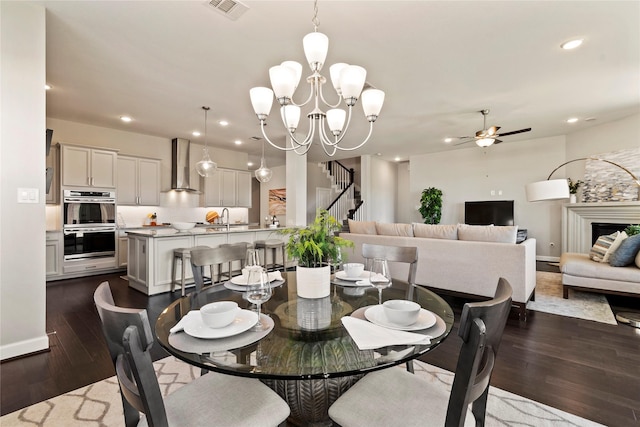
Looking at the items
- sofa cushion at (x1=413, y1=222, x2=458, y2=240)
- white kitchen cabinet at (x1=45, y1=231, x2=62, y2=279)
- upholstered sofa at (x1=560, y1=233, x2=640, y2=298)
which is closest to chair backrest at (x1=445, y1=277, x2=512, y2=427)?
sofa cushion at (x1=413, y1=222, x2=458, y2=240)

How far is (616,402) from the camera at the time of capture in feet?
5.80

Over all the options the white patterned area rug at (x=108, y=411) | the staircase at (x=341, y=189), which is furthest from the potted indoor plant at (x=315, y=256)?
the staircase at (x=341, y=189)

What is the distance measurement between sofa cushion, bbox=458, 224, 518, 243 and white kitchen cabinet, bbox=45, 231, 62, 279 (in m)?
6.20

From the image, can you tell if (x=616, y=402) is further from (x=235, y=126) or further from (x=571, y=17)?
(x=235, y=126)

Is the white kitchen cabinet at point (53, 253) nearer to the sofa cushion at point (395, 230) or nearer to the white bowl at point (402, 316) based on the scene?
the sofa cushion at point (395, 230)

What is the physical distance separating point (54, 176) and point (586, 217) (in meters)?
10.2

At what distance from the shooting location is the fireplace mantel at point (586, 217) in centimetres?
534

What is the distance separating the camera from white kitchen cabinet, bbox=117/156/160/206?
569 centimetres

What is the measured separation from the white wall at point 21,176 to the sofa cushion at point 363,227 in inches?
142

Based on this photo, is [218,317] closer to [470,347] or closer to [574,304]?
[470,347]

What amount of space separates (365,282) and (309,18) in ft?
7.40

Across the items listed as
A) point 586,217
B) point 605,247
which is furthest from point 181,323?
point 586,217

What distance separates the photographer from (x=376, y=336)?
1037mm

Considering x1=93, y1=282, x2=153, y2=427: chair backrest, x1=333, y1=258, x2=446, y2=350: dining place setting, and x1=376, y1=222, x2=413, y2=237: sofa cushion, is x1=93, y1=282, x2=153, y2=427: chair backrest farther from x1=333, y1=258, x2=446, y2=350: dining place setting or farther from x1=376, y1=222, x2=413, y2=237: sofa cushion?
x1=376, y1=222, x2=413, y2=237: sofa cushion
